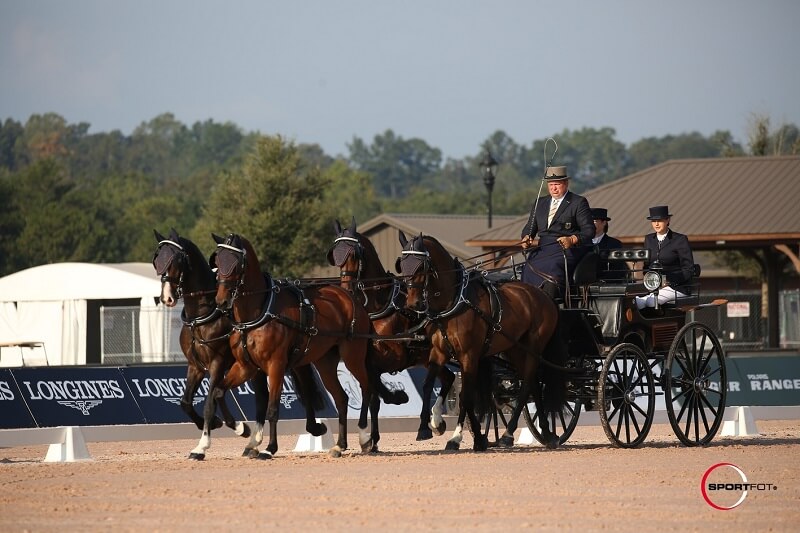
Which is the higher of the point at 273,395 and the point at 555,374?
the point at 555,374

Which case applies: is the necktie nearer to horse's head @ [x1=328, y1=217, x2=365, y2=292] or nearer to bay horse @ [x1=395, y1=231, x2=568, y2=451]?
bay horse @ [x1=395, y1=231, x2=568, y2=451]

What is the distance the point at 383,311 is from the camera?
49.7ft

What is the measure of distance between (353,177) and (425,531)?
110875 millimetres

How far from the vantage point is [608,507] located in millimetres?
9922

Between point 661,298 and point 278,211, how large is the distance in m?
29.3

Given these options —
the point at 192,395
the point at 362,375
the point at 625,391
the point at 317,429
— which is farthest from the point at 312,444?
the point at 625,391

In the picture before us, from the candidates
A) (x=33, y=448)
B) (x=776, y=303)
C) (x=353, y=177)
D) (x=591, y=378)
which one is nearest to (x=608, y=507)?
(x=591, y=378)

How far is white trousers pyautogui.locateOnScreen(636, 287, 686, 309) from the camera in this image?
15625 mm

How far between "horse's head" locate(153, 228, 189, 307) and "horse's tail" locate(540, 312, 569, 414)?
169 inches

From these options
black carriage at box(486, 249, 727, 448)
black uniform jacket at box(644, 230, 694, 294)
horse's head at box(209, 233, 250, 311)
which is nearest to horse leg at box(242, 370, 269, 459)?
horse's head at box(209, 233, 250, 311)

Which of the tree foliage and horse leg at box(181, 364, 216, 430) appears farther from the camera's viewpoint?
the tree foliage

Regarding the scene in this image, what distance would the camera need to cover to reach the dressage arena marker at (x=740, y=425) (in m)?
18.4

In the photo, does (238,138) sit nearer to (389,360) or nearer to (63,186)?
(63,186)

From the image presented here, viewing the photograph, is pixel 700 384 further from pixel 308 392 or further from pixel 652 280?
pixel 308 392
